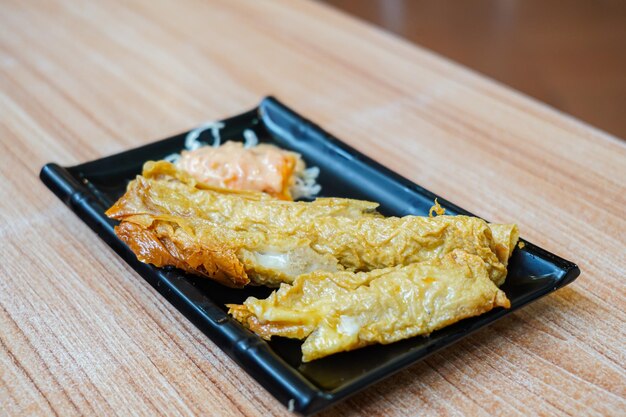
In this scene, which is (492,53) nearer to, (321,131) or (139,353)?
(321,131)

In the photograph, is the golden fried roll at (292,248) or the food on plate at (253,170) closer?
the golden fried roll at (292,248)

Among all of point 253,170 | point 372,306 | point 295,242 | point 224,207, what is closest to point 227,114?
point 253,170

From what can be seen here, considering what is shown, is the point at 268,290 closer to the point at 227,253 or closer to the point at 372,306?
the point at 227,253

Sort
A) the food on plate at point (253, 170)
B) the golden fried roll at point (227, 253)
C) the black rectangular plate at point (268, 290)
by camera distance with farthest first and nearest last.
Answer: the food on plate at point (253, 170) → the golden fried roll at point (227, 253) → the black rectangular plate at point (268, 290)

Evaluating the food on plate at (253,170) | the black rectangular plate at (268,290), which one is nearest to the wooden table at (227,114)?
the black rectangular plate at (268,290)

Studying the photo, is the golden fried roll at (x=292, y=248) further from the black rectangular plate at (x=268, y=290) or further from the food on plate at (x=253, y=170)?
the food on plate at (x=253, y=170)

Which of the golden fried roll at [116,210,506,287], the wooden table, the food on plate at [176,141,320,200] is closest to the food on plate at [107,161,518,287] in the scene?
the golden fried roll at [116,210,506,287]
